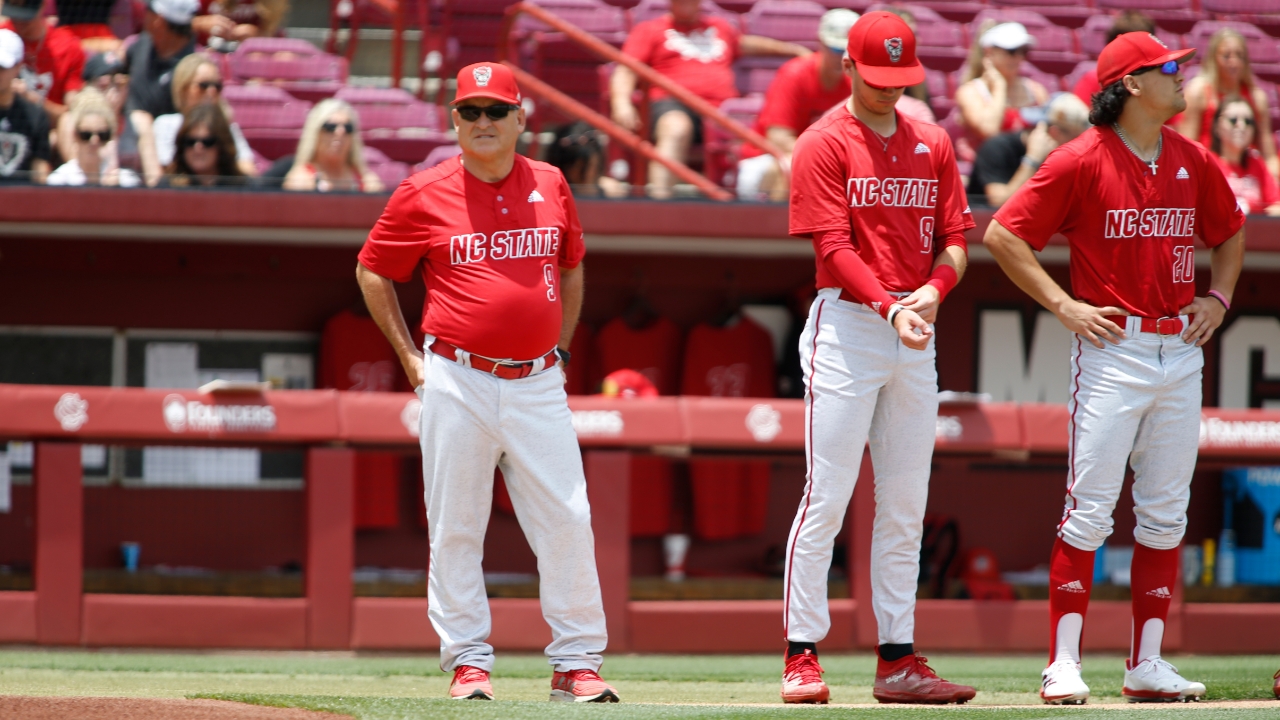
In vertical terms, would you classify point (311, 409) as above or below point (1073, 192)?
below

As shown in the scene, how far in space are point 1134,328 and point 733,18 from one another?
261 inches

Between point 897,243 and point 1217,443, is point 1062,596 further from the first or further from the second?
point 1217,443

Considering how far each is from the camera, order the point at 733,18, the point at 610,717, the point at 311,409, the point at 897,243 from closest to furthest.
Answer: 1. the point at 610,717
2. the point at 897,243
3. the point at 311,409
4. the point at 733,18

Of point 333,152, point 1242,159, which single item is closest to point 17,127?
point 333,152

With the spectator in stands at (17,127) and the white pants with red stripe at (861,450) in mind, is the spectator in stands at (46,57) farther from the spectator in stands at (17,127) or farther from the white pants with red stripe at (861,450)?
the white pants with red stripe at (861,450)

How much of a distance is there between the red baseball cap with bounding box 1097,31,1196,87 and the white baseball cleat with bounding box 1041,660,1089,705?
1.66 metres

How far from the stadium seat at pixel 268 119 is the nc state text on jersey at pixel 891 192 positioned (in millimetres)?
4913

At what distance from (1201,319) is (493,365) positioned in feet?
6.62

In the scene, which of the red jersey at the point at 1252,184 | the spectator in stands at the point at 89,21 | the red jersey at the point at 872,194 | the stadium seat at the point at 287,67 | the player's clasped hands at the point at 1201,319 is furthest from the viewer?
the stadium seat at the point at 287,67

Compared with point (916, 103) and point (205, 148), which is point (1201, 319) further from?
point (205, 148)

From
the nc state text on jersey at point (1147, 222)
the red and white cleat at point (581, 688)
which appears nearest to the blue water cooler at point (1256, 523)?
the nc state text on jersey at point (1147, 222)

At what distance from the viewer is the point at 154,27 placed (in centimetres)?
784

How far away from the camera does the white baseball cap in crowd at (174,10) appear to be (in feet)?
25.7

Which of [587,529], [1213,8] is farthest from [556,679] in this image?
[1213,8]
